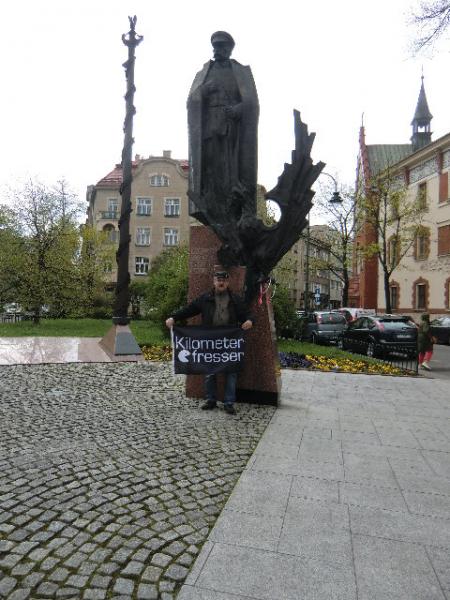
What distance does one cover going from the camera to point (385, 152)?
52250mm

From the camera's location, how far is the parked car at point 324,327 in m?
20.5

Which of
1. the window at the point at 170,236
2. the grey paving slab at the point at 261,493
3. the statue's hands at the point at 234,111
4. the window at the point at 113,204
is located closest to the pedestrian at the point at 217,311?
the grey paving slab at the point at 261,493

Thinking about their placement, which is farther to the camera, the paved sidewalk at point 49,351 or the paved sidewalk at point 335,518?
the paved sidewalk at point 49,351

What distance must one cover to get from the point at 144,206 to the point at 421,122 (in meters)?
31.8

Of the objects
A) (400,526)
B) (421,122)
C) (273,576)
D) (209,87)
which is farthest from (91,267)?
(421,122)

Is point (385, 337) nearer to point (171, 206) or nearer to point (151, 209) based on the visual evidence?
point (171, 206)

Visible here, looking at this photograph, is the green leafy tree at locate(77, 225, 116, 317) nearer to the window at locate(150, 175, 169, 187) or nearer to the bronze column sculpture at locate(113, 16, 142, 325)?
the bronze column sculpture at locate(113, 16, 142, 325)

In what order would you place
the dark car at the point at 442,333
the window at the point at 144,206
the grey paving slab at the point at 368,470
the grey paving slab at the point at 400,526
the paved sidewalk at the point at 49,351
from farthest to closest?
the window at the point at 144,206 < the dark car at the point at 442,333 < the paved sidewalk at the point at 49,351 < the grey paving slab at the point at 368,470 < the grey paving slab at the point at 400,526

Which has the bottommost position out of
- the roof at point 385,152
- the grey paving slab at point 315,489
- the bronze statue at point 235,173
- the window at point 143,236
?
the grey paving slab at point 315,489

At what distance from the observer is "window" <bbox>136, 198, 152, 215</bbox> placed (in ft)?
182

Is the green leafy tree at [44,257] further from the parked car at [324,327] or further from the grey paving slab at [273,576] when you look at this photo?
the grey paving slab at [273,576]

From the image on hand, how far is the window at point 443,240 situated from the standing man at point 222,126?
33985 millimetres

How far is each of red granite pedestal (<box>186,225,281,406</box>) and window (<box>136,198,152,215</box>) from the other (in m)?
50.2

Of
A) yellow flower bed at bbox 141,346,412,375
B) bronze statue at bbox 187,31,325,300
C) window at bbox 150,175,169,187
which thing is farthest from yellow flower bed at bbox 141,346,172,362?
window at bbox 150,175,169,187
